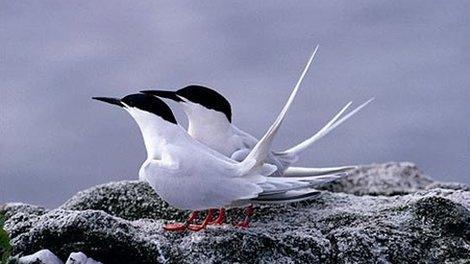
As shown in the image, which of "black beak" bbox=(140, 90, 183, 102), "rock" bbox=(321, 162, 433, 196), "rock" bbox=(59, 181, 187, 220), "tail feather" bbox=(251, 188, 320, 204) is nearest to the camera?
"tail feather" bbox=(251, 188, 320, 204)

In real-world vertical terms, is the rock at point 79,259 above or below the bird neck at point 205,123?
below

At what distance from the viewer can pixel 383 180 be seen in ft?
40.4

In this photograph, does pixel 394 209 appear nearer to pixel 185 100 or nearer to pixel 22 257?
pixel 185 100

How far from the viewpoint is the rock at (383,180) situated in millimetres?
12062

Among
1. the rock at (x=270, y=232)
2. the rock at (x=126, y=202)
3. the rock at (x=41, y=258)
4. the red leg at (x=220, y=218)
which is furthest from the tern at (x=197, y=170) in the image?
the rock at (x=126, y=202)

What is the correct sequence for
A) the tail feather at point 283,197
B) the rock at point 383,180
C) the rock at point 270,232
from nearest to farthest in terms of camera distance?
the rock at point 270,232
the tail feather at point 283,197
the rock at point 383,180

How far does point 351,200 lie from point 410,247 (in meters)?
1.17

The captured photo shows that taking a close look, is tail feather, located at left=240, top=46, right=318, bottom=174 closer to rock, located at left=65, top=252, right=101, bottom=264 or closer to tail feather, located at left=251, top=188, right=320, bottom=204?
tail feather, located at left=251, top=188, right=320, bottom=204

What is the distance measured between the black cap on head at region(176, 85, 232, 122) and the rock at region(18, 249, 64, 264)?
61.4 inches

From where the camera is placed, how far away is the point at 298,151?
8422 millimetres

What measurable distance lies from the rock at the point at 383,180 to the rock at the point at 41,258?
5239 millimetres

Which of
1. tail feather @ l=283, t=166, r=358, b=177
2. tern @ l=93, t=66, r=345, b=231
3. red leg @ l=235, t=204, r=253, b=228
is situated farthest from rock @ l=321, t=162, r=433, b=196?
tern @ l=93, t=66, r=345, b=231

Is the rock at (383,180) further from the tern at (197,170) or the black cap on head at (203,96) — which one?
the tern at (197,170)

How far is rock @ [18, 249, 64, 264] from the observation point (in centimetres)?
695
